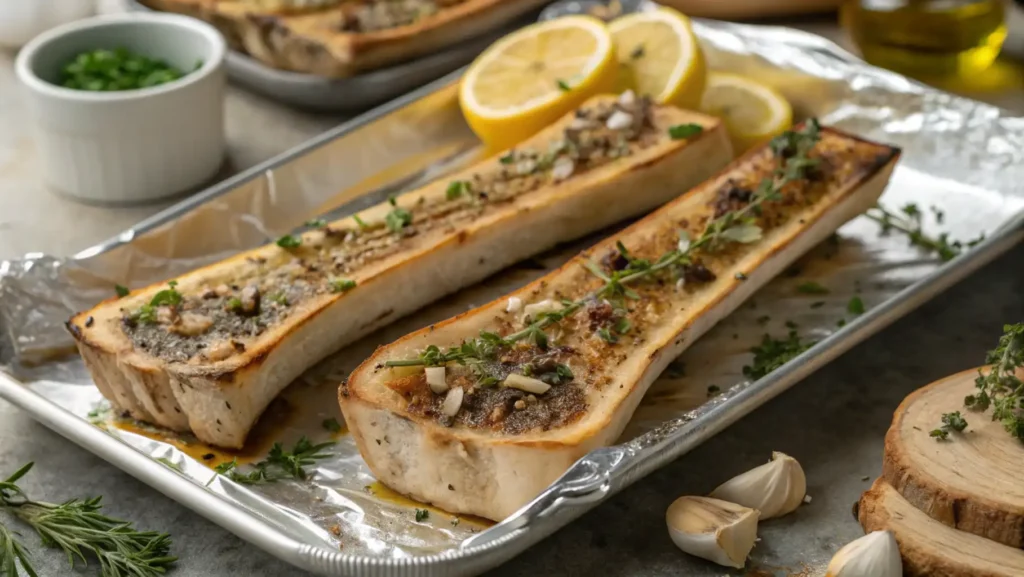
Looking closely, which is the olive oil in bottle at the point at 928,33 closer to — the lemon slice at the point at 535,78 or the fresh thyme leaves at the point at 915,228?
the fresh thyme leaves at the point at 915,228

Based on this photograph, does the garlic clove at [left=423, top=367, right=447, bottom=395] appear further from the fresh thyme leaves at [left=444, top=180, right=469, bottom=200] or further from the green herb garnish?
the green herb garnish

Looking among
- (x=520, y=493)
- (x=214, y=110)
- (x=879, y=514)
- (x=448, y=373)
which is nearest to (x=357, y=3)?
(x=214, y=110)

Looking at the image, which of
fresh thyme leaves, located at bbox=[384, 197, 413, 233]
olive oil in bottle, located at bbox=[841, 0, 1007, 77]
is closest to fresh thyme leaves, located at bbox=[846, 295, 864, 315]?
fresh thyme leaves, located at bbox=[384, 197, 413, 233]

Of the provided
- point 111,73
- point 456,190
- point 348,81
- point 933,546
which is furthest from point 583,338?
point 111,73

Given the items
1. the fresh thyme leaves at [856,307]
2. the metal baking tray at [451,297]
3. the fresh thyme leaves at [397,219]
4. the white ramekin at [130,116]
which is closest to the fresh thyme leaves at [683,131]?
the metal baking tray at [451,297]

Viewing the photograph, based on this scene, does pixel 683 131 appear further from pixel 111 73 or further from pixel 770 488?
pixel 111 73

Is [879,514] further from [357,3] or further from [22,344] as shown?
[357,3]
